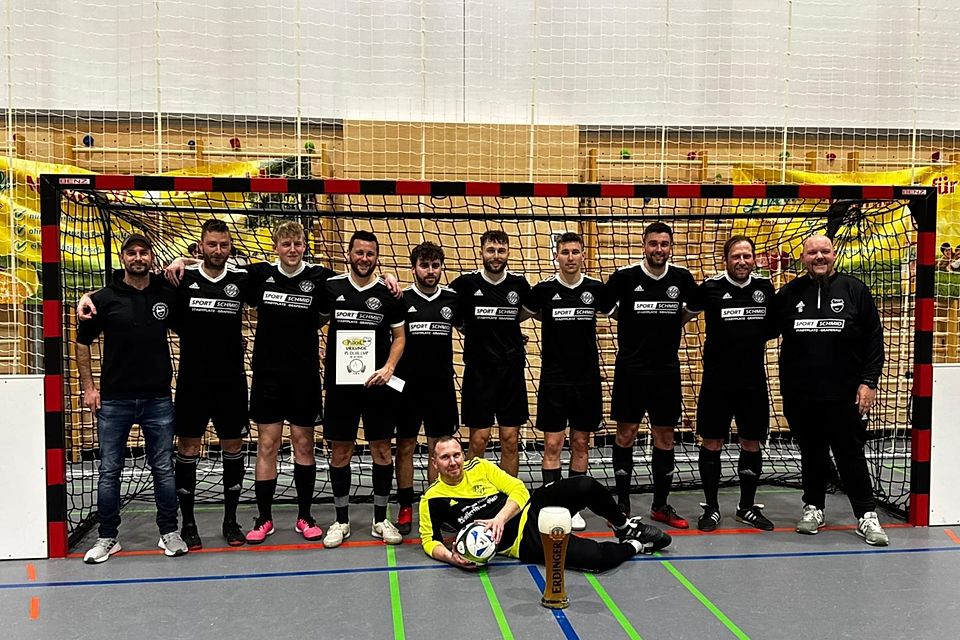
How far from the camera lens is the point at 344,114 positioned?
667cm

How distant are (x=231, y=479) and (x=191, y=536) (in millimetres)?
404

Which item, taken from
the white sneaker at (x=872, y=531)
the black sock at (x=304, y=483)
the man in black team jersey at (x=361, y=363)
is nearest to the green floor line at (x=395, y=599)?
the man in black team jersey at (x=361, y=363)

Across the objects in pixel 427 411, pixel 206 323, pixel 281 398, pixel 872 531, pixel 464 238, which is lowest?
pixel 872 531

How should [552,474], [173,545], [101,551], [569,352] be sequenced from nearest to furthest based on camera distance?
[101,551]
[173,545]
[569,352]
[552,474]

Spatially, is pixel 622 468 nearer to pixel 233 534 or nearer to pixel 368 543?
pixel 368 543

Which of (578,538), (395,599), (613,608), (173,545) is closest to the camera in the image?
(613,608)

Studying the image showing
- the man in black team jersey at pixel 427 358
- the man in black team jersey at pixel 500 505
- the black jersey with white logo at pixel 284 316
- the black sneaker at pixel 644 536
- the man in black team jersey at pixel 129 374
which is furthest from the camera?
the man in black team jersey at pixel 427 358

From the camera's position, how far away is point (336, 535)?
4.42 meters

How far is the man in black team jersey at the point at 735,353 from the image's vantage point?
4.58 meters

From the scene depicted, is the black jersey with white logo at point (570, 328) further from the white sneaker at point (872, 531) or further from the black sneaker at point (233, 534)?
the black sneaker at point (233, 534)

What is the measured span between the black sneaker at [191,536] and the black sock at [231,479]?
203 mm

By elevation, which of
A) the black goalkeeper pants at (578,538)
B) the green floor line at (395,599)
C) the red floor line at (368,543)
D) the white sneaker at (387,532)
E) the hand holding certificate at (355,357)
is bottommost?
the red floor line at (368,543)

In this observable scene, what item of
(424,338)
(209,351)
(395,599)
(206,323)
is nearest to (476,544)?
(395,599)

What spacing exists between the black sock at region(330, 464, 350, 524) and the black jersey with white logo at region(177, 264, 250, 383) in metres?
0.87
